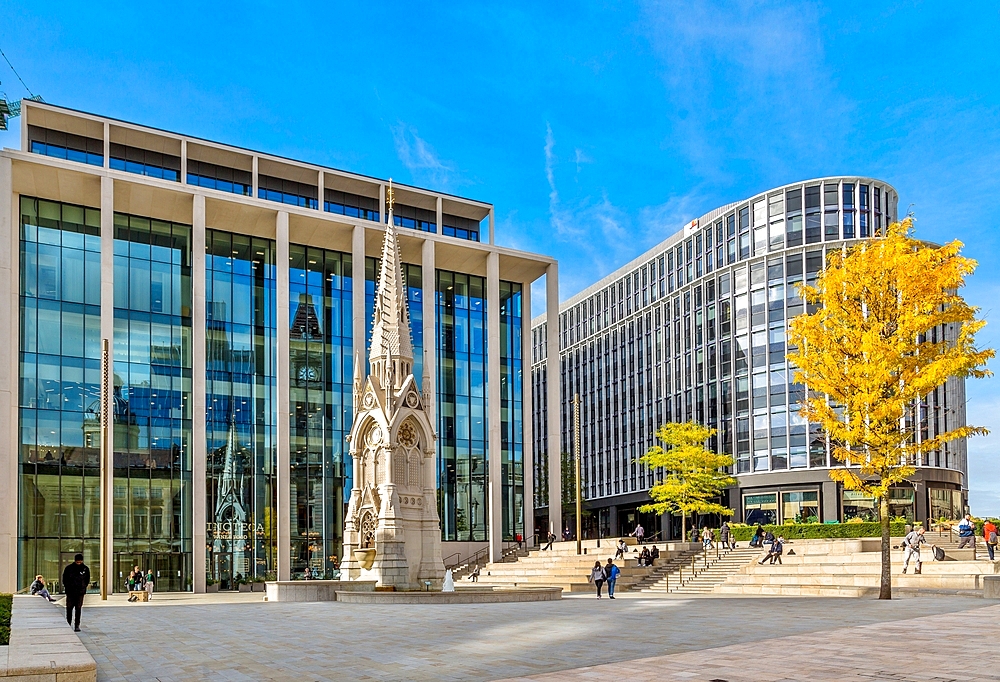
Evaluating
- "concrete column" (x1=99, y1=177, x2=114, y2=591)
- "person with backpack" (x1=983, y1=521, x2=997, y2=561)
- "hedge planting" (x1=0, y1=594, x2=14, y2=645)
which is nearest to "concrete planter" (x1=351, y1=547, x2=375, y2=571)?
"hedge planting" (x1=0, y1=594, x2=14, y2=645)

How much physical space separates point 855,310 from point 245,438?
36.8 metres

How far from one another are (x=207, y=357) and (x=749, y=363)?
52.1m

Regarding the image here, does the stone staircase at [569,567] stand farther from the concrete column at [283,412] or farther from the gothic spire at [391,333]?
the gothic spire at [391,333]

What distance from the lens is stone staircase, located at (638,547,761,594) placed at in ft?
140

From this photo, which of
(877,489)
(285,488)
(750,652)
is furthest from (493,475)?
(750,652)

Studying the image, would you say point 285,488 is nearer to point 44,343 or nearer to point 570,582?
point 44,343

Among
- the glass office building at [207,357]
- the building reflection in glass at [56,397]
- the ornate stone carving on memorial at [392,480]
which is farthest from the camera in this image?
the glass office building at [207,357]

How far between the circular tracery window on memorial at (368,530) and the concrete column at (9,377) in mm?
21414

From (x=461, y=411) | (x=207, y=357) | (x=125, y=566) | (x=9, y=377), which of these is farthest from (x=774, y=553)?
(x=9, y=377)

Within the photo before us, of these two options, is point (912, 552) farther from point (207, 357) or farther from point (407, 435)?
point (207, 357)

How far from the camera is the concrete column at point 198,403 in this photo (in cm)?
5106

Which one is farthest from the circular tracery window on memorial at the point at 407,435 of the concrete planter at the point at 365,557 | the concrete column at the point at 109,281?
the concrete column at the point at 109,281

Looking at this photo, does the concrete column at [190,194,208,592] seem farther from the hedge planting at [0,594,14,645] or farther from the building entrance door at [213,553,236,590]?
the hedge planting at [0,594,14,645]

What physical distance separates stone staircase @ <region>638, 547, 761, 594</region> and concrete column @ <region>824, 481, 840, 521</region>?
1211 inches
